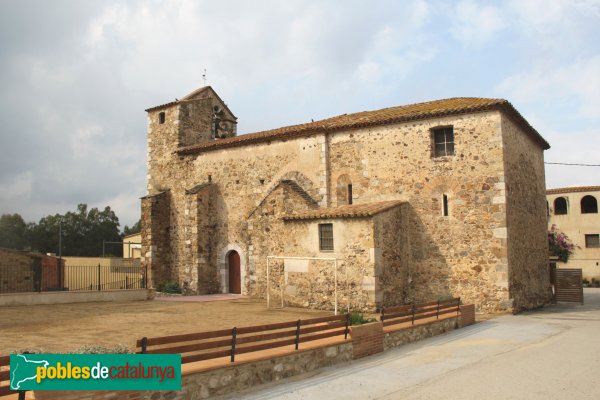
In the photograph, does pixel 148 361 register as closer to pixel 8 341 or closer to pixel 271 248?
pixel 8 341

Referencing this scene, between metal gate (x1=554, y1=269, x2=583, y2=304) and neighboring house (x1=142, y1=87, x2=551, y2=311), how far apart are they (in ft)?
2.28

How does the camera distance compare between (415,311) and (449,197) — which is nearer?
(415,311)

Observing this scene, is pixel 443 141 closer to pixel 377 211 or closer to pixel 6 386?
pixel 377 211

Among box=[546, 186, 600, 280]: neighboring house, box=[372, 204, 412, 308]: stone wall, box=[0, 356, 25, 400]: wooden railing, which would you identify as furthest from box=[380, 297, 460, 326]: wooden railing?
box=[546, 186, 600, 280]: neighboring house

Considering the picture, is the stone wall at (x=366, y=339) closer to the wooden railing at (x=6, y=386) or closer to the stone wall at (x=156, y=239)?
the wooden railing at (x=6, y=386)

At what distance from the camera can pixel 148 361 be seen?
698 centimetres

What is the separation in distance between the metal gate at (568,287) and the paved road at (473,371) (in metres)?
9.33

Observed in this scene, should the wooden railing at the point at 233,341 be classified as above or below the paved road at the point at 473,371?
above

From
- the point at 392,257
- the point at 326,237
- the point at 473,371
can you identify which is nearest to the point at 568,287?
the point at 392,257

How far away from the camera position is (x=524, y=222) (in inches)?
781

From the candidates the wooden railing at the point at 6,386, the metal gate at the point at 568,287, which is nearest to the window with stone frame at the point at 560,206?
the metal gate at the point at 568,287

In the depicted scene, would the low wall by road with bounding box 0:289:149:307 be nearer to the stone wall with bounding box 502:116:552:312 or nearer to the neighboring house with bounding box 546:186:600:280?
the stone wall with bounding box 502:116:552:312

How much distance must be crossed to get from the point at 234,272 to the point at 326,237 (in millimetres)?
7888

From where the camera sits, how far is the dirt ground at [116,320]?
11.3m
